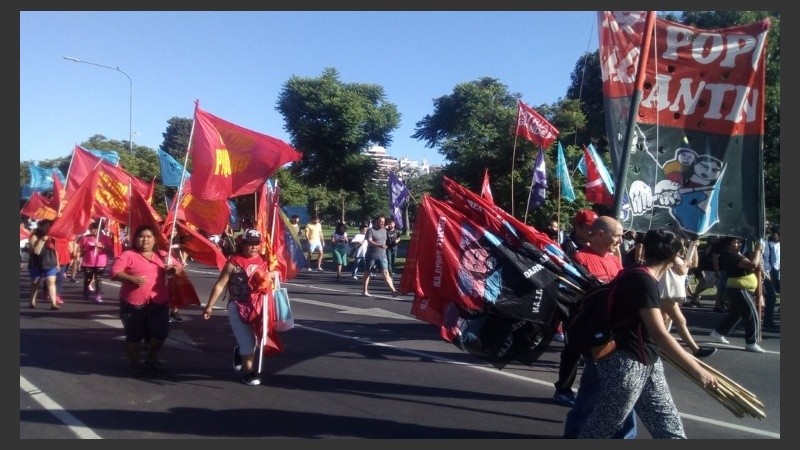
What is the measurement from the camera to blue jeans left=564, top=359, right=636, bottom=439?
166 inches

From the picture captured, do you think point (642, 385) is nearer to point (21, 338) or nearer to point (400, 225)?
point (21, 338)

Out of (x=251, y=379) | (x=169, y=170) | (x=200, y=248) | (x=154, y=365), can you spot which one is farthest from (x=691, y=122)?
(x=169, y=170)

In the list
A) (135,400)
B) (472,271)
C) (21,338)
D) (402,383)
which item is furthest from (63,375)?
(472,271)

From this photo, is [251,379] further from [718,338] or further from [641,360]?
[718,338]

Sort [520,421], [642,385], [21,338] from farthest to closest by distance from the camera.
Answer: [21,338]
[520,421]
[642,385]

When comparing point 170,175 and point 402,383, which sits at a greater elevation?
point 170,175

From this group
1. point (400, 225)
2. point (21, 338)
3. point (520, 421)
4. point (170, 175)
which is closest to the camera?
point (520, 421)

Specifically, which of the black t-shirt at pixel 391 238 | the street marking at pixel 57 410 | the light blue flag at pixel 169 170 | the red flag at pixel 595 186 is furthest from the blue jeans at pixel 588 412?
the black t-shirt at pixel 391 238

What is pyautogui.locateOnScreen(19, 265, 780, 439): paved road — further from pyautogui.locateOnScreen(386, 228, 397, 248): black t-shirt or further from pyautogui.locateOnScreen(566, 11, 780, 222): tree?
pyautogui.locateOnScreen(386, 228, 397, 248): black t-shirt

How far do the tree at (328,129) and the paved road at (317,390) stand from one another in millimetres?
26970

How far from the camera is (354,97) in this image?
36719mm

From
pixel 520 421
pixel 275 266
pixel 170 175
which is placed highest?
pixel 170 175

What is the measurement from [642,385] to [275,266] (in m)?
3.86

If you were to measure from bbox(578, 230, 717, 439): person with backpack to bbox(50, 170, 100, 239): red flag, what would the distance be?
728 centimetres
